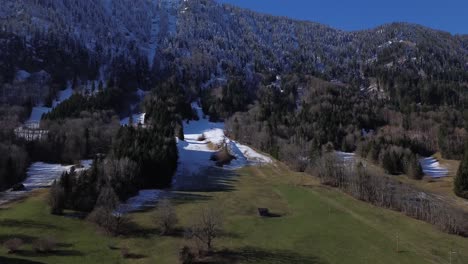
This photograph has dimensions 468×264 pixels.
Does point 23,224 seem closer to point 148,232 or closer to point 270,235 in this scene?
point 148,232

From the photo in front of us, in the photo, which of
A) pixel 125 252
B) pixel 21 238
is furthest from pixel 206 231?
pixel 21 238

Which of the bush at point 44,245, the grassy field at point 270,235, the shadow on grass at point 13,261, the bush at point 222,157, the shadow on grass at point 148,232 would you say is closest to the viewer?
the shadow on grass at point 13,261

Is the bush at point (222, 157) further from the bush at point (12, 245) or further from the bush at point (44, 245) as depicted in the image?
the bush at point (12, 245)

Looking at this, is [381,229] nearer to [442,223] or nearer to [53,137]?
[442,223]

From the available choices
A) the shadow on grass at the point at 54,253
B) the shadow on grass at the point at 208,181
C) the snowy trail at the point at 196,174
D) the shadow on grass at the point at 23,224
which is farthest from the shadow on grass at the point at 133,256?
the shadow on grass at the point at 208,181

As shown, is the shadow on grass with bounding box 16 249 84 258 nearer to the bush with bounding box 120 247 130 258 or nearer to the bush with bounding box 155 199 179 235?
the bush with bounding box 120 247 130 258
